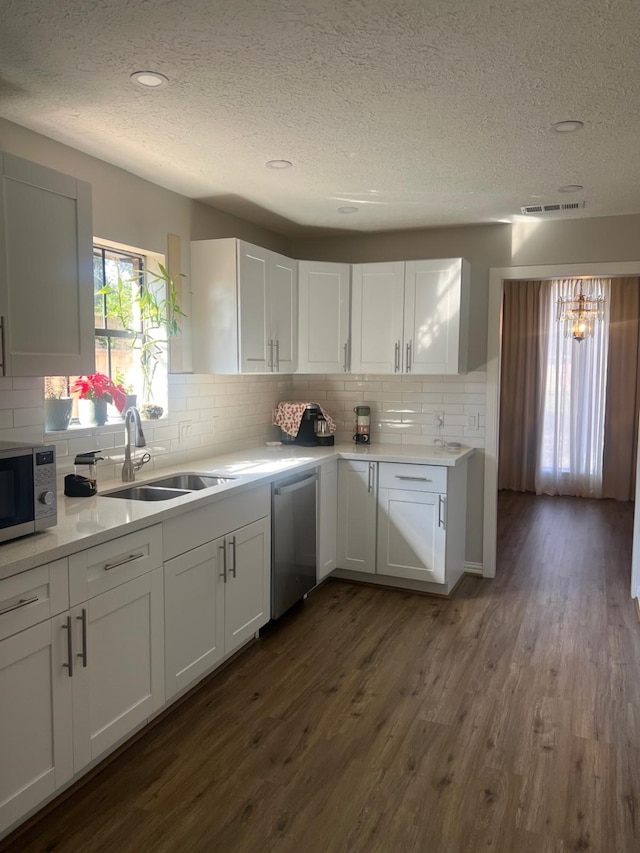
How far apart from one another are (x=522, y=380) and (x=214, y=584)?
5.75m

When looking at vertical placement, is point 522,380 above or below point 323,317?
below

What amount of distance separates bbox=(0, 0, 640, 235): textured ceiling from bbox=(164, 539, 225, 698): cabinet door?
1810 mm

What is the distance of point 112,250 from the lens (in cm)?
329

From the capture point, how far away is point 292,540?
12.1ft

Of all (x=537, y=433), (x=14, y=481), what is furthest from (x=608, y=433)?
(x=14, y=481)

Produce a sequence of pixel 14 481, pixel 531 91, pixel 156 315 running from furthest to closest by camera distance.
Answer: pixel 156 315
pixel 531 91
pixel 14 481

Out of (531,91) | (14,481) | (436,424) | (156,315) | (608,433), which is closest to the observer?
(14,481)

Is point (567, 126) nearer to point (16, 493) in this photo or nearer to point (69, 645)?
point (16, 493)

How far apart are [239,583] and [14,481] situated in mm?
1391

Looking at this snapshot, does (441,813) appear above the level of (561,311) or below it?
below

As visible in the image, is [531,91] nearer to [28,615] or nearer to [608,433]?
[28,615]

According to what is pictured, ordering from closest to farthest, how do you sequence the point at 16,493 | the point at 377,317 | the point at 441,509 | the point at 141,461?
the point at 16,493 → the point at 141,461 → the point at 441,509 → the point at 377,317

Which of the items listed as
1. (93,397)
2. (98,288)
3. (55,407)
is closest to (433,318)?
(98,288)

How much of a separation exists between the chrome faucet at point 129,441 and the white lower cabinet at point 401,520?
1559 millimetres
